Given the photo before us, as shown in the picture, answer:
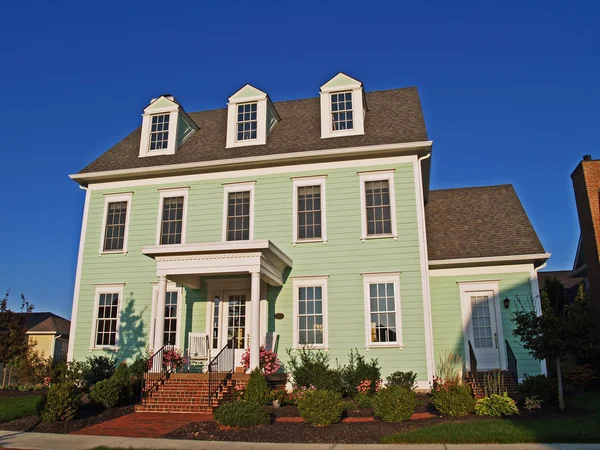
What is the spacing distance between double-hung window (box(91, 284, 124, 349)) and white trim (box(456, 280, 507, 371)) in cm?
1085

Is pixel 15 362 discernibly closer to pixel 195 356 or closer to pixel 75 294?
pixel 75 294

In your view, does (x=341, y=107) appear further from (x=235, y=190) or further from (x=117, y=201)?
(x=117, y=201)

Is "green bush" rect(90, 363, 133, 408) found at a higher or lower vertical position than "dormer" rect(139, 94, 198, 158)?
lower

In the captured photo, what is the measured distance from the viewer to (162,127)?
18.7 m

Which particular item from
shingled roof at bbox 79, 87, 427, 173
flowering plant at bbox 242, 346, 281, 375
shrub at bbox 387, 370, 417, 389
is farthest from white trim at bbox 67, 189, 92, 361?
shrub at bbox 387, 370, 417, 389

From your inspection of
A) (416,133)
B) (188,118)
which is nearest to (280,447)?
(416,133)

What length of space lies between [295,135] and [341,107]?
1.83m

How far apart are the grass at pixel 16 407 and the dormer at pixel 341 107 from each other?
11.5m

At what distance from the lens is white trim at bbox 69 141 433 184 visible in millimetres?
15539

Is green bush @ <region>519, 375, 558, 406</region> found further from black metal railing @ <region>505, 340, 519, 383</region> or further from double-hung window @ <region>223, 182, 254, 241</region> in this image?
double-hung window @ <region>223, 182, 254, 241</region>

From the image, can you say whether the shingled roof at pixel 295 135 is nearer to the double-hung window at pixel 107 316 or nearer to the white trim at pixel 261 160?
the white trim at pixel 261 160

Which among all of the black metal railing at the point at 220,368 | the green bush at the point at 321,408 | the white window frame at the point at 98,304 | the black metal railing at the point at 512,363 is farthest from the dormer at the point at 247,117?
the black metal railing at the point at 512,363

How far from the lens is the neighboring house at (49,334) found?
30.7 meters

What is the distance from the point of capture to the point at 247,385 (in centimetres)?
1221
